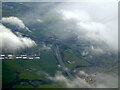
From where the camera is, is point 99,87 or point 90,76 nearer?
point 99,87

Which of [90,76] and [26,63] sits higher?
[26,63]

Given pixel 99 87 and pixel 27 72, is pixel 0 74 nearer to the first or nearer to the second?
pixel 27 72

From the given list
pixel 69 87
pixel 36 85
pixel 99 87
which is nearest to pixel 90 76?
pixel 99 87

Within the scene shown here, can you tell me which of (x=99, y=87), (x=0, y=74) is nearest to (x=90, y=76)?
(x=99, y=87)

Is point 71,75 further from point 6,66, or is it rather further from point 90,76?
point 6,66

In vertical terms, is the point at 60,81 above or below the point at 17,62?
below

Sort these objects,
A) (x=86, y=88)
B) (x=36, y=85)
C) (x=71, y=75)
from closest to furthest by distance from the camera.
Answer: (x=36, y=85)
(x=86, y=88)
(x=71, y=75)

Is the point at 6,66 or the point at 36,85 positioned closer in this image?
the point at 36,85

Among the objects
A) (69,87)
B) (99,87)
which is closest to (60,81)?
(69,87)

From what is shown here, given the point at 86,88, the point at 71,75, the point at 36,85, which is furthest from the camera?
the point at 71,75
